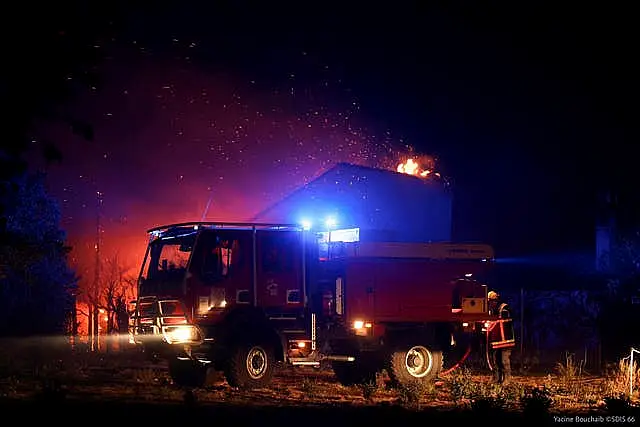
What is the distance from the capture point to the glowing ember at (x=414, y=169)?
3625 cm

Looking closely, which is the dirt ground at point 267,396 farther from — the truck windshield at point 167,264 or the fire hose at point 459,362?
the truck windshield at point 167,264

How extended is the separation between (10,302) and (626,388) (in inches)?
687

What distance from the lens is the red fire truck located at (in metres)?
15.4

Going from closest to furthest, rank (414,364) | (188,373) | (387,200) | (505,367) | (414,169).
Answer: (188,373), (414,364), (505,367), (387,200), (414,169)

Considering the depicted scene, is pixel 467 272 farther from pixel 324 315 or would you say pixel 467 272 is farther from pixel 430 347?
pixel 324 315

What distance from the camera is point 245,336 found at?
609 inches

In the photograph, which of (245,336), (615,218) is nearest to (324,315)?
(245,336)

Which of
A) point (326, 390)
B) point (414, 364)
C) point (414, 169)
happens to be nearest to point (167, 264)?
point (326, 390)

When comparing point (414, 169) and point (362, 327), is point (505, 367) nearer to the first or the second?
point (362, 327)

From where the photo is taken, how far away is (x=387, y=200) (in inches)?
1385

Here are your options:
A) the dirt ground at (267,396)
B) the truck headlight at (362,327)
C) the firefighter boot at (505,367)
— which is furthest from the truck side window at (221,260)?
the firefighter boot at (505,367)


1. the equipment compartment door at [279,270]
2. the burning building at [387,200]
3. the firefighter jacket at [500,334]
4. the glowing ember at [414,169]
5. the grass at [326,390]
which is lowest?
the grass at [326,390]

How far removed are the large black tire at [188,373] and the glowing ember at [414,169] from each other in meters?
→ 21.1

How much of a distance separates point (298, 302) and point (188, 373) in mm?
2345
